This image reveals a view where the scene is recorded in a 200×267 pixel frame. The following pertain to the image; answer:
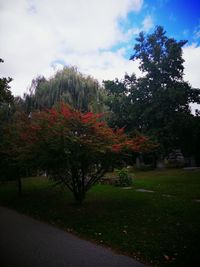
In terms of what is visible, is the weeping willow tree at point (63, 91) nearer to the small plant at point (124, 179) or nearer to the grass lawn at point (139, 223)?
the small plant at point (124, 179)

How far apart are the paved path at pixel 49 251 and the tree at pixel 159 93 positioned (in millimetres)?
20101

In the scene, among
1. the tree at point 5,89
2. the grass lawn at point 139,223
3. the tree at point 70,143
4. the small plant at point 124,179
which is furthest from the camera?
the small plant at point 124,179

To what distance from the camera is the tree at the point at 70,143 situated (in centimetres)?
748

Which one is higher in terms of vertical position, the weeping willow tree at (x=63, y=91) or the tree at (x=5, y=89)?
the weeping willow tree at (x=63, y=91)

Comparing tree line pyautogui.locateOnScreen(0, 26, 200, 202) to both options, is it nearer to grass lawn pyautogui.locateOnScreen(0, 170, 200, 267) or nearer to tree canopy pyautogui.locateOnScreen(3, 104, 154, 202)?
tree canopy pyautogui.locateOnScreen(3, 104, 154, 202)

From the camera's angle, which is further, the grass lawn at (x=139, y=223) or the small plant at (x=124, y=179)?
the small plant at (x=124, y=179)

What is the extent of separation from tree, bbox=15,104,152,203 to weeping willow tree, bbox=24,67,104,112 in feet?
46.8

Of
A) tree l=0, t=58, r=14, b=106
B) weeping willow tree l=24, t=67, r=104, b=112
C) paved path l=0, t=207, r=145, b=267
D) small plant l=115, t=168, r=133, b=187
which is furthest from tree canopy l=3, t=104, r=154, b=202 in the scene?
weeping willow tree l=24, t=67, r=104, b=112

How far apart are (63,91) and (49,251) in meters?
20.0

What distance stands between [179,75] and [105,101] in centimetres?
975

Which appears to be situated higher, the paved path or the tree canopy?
the tree canopy

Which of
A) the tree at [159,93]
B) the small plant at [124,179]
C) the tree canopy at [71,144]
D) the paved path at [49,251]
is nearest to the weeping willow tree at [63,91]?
the tree at [159,93]

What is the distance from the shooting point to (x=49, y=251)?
4.57 metres

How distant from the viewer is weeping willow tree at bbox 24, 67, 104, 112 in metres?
22.8
